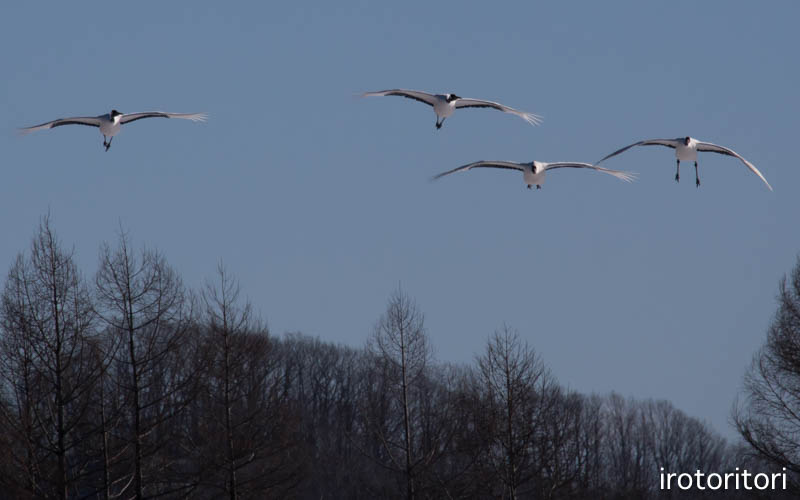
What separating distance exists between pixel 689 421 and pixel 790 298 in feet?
227

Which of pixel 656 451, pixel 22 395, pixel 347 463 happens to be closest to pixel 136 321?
pixel 22 395

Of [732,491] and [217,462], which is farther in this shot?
[732,491]

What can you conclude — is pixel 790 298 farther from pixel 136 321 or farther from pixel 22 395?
pixel 22 395

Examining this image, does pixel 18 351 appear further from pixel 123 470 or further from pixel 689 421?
pixel 689 421

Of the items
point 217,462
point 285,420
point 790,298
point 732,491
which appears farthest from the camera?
point 732,491

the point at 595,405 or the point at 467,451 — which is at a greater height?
the point at 595,405

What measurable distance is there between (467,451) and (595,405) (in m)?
71.7

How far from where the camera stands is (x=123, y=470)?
3859 cm

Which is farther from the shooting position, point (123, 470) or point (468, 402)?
point (468, 402)

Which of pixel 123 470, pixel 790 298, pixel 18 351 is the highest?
pixel 790 298

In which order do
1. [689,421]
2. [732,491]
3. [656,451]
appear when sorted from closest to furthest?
[732,491]
[656,451]
[689,421]

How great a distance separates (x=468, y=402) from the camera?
44.5m

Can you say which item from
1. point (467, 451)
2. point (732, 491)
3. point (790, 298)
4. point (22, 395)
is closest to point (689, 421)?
point (732, 491)

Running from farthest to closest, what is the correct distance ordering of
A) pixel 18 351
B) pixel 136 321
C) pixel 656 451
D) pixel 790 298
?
pixel 656 451, pixel 790 298, pixel 136 321, pixel 18 351
